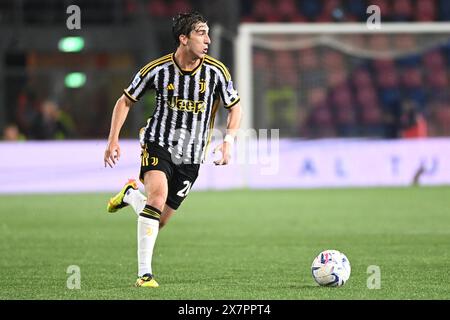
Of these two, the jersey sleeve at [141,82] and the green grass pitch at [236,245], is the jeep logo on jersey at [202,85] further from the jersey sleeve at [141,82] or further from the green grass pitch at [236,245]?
the green grass pitch at [236,245]

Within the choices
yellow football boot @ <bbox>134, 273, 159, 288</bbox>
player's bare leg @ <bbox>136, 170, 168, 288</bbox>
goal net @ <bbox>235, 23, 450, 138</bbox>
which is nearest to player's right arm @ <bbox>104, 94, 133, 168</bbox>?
player's bare leg @ <bbox>136, 170, 168, 288</bbox>

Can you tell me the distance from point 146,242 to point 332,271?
1.33 metres

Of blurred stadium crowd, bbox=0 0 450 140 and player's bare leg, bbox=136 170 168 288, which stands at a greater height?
blurred stadium crowd, bbox=0 0 450 140

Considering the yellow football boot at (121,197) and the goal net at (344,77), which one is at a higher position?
the goal net at (344,77)

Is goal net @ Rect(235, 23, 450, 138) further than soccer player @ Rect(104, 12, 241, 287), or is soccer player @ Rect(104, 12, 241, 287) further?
goal net @ Rect(235, 23, 450, 138)

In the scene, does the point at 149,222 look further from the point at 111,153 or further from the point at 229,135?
the point at 229,135

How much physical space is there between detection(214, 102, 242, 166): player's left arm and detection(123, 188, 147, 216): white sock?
780 mm

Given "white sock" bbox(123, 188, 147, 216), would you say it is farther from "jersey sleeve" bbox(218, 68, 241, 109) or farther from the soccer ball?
the soccer ball

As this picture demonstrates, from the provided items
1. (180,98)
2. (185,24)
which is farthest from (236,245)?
(185,24)

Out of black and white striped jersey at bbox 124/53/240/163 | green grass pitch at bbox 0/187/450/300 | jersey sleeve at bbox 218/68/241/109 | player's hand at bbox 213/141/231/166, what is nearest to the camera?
green grass pitch at bbox 0/187/450/300

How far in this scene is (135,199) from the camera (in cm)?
849

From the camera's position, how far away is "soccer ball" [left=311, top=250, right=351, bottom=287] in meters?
7.62

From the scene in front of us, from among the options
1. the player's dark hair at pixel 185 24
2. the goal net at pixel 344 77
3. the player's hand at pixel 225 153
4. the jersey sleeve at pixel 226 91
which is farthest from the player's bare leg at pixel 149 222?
the goal net at pixel 344 77

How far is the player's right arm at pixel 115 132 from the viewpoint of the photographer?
788 centimetres
